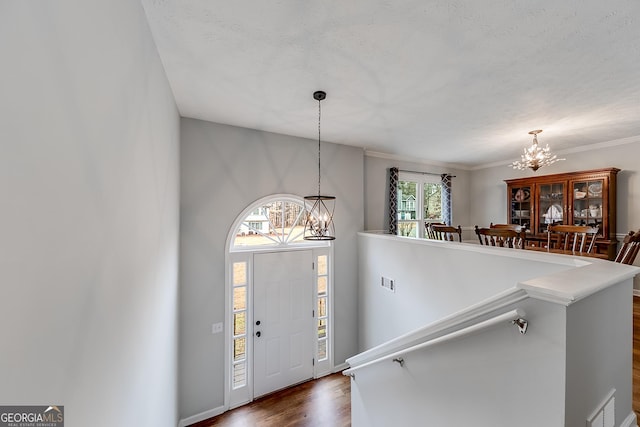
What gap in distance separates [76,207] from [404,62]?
2.12 m

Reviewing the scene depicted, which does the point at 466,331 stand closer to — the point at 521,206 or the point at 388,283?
the point at 388,283

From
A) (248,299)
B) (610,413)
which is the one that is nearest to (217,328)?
(248,299)

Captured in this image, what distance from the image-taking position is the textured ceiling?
1414 millimetres

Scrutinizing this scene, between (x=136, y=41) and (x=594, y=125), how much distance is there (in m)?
5.01

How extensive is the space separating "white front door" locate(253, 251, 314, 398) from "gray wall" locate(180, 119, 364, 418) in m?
0.49

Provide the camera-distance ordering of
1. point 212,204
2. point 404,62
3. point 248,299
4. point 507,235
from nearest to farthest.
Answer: point 404,62
point 507,235
point 212,204
point 248,299

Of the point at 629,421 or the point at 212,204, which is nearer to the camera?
the point at 629,421

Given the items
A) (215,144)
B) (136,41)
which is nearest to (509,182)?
(215,144)

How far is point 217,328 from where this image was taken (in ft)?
10.2

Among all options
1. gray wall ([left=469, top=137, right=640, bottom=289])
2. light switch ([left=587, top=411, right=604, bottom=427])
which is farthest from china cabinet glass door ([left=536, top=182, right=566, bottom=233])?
light switch ([left=587, top=411, right=604, bottom=427])

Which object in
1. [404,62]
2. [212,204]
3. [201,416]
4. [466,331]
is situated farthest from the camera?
[212,204]

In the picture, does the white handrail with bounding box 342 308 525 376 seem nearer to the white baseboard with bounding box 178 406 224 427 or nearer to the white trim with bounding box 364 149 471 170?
the white baseboard with bounding box 178 406 224 427

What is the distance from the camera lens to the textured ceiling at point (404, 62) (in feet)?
4.64

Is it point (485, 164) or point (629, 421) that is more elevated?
point (485, 164)
